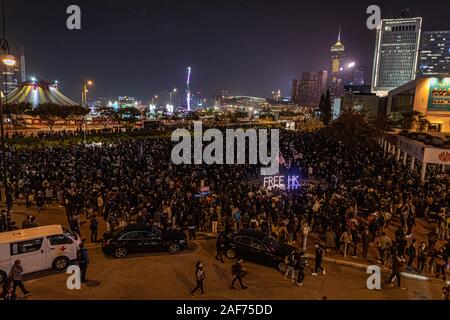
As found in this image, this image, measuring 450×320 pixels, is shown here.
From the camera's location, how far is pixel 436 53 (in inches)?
7712

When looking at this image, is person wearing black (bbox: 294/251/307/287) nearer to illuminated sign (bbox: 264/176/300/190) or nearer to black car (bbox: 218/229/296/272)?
black car (bbox: 218/229/296/272)

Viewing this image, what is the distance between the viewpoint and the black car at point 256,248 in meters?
10.9

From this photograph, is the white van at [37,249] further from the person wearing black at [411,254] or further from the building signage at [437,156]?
the building signage at [437,156]

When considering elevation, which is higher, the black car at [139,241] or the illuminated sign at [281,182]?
the illuminated sign at [281,182]

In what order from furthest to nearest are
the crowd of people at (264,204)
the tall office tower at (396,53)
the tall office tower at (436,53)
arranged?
the tall office tower at (436,53) < the tall office tower at (396,53) < the crowd of people at (264,204)

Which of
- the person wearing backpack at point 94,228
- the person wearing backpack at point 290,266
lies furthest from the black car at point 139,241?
the person wearing backpack at point 290,266

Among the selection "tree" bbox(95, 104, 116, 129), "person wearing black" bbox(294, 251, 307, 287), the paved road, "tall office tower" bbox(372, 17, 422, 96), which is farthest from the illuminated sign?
"tall office tower" bbox(372, 17, 422, 96)

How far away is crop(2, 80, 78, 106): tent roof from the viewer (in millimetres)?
64812

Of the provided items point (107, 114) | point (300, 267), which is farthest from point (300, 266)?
point (107, 114)

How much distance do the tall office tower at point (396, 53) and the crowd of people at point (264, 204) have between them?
138220 mm

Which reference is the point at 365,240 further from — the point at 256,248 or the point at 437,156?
the point at 437,156

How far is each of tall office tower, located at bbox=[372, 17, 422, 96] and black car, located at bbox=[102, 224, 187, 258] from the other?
485 feet

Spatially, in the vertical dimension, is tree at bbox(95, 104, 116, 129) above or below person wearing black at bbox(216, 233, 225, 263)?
above

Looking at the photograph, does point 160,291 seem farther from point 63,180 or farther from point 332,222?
point 63,180
